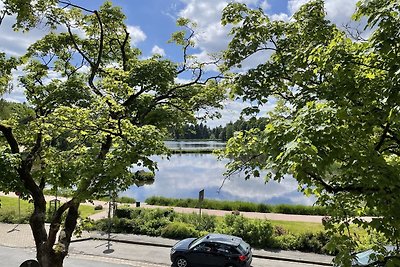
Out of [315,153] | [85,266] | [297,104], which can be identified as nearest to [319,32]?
[297,104]

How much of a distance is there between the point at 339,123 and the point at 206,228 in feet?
53.4

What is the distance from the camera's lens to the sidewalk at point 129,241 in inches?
634

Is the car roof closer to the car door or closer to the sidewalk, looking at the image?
the car door

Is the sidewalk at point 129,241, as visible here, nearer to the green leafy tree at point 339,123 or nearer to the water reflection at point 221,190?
the green leafy tree at point 339,123

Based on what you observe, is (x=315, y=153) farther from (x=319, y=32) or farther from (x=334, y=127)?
(x=319, y=32)

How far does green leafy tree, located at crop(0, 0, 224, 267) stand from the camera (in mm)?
7895

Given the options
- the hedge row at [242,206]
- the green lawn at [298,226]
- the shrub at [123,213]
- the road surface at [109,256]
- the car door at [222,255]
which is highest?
the hedge row at [242,206]

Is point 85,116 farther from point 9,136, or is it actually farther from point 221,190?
point 221,190

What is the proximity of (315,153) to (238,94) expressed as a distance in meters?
2.77

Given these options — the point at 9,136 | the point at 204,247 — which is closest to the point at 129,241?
the point at 204,247

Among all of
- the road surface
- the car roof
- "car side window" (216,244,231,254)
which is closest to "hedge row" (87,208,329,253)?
the road surface

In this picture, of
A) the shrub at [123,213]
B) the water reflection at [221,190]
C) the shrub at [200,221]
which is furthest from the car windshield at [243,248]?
the water reflection at [221,190]

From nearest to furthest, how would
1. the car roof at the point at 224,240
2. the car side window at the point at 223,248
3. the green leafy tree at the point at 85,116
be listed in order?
1. the green leafy tree at the point at 85,116
2. the car side window at the point at 223,248
3. the car roof at the point at 224,240

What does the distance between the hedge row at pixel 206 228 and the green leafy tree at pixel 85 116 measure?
30.2ft
